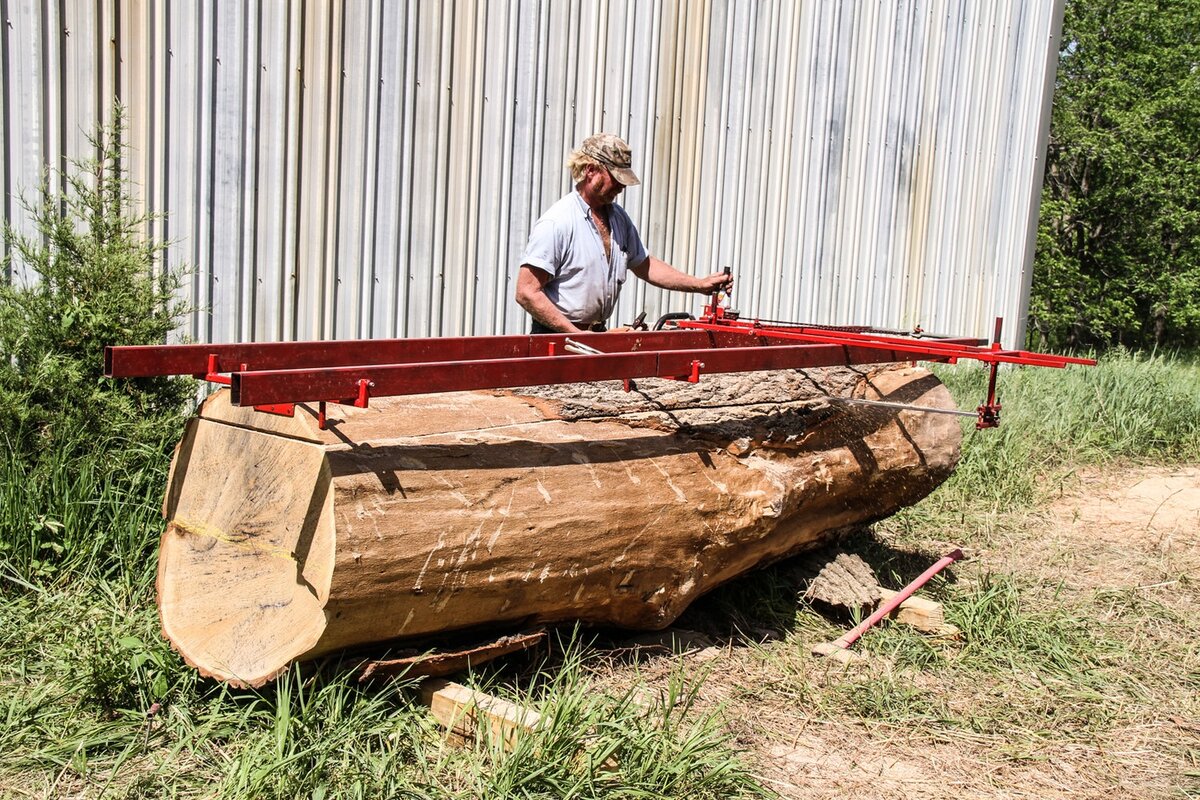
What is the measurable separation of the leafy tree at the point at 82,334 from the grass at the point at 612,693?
134 mm

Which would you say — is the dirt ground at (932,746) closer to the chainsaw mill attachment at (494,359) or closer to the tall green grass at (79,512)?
the chainsaw mill attachment at (494,359)

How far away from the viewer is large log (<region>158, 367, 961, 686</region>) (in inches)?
127

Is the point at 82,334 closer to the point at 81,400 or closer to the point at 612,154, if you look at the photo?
the point at 81,400

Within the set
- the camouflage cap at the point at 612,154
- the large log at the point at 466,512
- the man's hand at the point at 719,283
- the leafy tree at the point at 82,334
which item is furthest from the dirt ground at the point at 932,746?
the leafy tree at the point at 82,334

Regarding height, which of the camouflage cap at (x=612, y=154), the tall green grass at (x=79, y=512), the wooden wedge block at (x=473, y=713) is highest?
the camouflage cap at (x=612, y=154)

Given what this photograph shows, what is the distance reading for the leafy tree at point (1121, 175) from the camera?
14.3 m

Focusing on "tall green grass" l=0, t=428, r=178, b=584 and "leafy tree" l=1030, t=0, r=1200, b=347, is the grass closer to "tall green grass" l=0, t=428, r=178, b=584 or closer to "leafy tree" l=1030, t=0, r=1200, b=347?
"tall green grass" l=0, t=428, r=178, b=584

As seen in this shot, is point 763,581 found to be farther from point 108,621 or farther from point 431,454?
point 108,621

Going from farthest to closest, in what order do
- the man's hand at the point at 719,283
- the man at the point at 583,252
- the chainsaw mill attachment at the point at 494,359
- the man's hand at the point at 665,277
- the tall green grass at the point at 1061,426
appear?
the tall green grass at the point at 1061,426 < the man's hand at the point at 665,277 < the man's hand at the point at 719,283 < the man at the point at 583,252 < the chainsaw mill attachment at the point at 494,359

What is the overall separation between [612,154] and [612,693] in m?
2.43

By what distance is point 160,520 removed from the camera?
174 inches

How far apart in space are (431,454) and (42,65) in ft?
10.1

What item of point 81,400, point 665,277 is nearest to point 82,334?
point 81,400

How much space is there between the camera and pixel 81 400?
4.49 m
